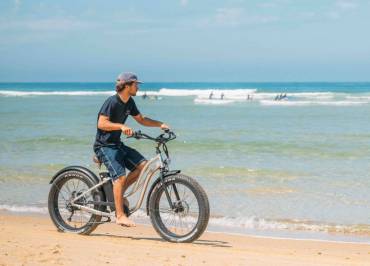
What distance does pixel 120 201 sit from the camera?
6.59 meters

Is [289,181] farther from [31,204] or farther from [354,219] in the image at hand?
[31,204]

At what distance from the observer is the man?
6434 mm

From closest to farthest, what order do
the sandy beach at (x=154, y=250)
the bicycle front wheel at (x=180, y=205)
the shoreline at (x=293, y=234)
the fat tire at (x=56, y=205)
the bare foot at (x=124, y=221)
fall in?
1. the sandy beach at (x=154, y=250)
2. the bicycle front wheel at (x=180, y=205)
3. the bare foot at (x=124, y=221)
4. the fat tire at (x=56, y=205)
5. the shoreline at (x=293, y=234)

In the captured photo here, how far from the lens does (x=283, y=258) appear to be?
18.8 feet

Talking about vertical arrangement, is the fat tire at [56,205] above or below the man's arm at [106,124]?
below

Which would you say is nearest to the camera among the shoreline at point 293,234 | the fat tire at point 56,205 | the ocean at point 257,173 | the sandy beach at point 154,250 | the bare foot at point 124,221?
the sandy beach at point 154,250

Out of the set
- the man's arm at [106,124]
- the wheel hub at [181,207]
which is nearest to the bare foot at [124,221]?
the wheel hub at [181,207]

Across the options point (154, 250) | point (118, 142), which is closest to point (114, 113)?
point (118, 142)

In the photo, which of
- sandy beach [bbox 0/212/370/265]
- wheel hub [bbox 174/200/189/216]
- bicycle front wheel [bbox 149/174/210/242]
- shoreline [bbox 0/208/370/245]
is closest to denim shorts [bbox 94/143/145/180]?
bicycle front wheel [bbox 149/174/210/242]

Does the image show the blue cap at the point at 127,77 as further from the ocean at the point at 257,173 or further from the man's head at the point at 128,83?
the ocean at the point at 257,173

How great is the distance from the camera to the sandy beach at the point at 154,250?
17.7ft

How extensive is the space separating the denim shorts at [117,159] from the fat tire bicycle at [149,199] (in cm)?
12

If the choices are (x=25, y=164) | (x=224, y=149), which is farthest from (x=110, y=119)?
(x=224, y=149)

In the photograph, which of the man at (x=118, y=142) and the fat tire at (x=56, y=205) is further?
the fat tire at (x=56, y=205)
